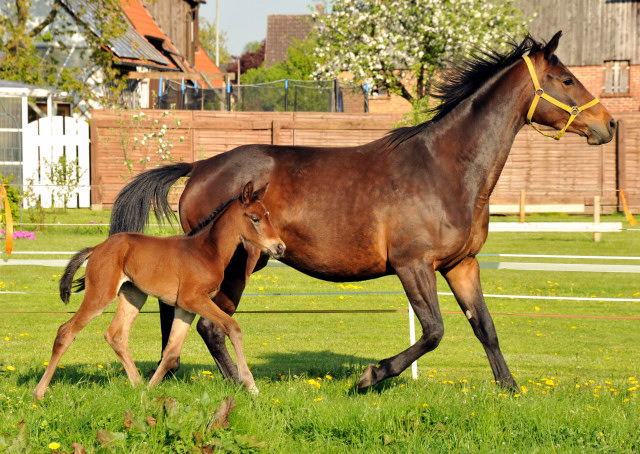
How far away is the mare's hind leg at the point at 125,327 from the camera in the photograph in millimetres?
5824

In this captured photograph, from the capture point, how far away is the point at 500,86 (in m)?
6.50

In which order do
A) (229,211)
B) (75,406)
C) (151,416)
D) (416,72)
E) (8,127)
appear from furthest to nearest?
(416,72) < (8,127) < (229,211) < (75,406) < (151,416)

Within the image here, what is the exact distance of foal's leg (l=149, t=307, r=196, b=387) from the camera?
229 inches

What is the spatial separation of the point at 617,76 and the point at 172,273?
34310 millimetres

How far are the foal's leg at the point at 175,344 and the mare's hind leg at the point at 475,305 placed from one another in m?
2.11

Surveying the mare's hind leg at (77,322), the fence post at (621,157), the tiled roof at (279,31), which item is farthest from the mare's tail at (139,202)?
the tiled roof at (279,31)

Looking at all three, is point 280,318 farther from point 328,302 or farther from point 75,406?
point 75,406

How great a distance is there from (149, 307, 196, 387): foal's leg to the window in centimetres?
3392

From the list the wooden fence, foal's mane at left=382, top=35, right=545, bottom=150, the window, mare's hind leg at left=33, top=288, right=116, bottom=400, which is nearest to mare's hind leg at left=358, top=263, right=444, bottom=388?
foal's mane at left=382, top=35, right=545, bottom=150

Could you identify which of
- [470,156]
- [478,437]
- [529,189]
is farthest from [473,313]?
[529,189]

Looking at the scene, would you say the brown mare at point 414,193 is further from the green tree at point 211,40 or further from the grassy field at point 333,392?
the green tree at point 211,40

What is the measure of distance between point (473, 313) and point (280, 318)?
5.91 meters

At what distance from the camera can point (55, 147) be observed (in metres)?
25.1

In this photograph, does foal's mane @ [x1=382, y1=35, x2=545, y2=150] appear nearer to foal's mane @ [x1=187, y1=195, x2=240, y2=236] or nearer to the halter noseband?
the halter noseband
